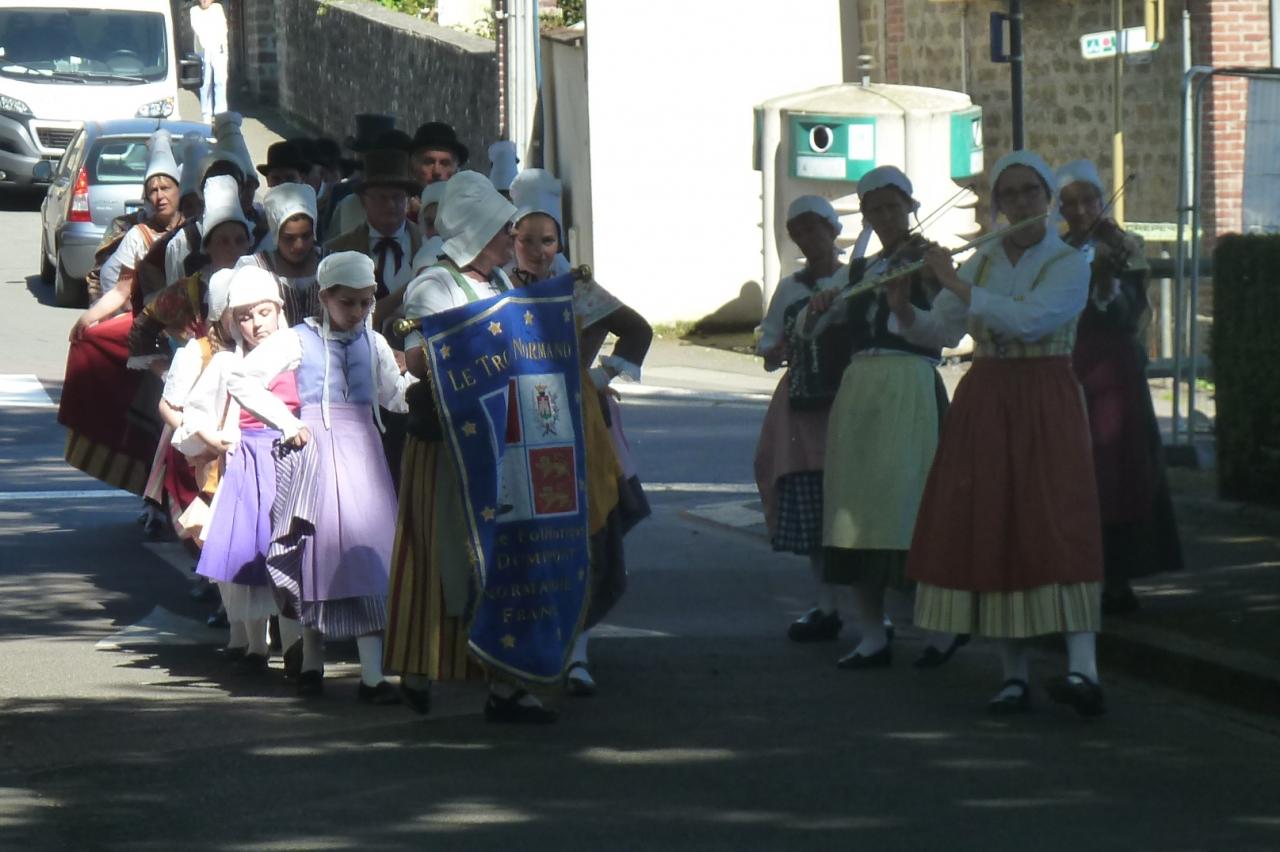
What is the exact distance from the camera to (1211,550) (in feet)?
35.0

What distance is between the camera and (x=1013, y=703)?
7.96 metres

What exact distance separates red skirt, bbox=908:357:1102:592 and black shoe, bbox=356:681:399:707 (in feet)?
6.36

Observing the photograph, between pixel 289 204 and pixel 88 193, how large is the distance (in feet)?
45.7

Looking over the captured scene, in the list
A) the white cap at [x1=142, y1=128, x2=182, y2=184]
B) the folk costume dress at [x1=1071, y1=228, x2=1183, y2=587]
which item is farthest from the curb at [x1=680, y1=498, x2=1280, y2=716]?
the white cap at [x1=142, y1=128, x2=182, y2=184]

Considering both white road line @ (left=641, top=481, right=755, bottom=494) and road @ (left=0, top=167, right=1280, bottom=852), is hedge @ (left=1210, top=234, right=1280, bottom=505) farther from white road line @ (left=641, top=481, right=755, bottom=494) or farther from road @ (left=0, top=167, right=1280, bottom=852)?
white road line @ (left=641, top=481, right=755, bottom=494)

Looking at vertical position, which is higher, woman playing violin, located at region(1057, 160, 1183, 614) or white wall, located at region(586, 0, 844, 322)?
white wall, located at region(586, 0, 844, 322)

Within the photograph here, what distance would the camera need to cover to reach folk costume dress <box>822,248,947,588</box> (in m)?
8.56

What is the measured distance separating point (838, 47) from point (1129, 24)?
13.2 feet

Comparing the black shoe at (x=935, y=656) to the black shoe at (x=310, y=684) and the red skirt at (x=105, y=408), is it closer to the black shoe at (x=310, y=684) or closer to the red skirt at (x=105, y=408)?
the black shoe at (x=310, y=684)

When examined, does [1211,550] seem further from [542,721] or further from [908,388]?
[542,721]

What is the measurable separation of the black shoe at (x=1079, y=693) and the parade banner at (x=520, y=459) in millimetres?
1599

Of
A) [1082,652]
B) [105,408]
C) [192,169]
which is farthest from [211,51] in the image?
[1082,652]

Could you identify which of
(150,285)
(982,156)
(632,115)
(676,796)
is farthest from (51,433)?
(676,796)

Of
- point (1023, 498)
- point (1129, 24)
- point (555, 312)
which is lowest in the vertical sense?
point (1023, 498)
